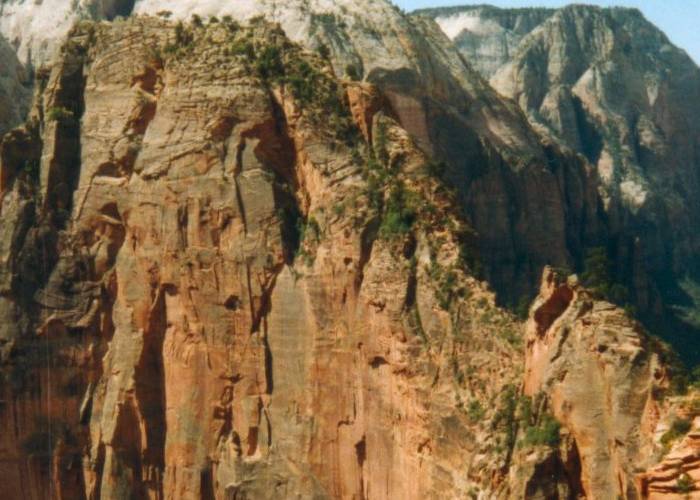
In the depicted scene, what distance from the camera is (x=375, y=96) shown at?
68.8 metres

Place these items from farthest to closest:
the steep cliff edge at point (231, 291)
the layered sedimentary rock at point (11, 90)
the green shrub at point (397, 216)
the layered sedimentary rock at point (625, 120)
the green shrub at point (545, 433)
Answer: the layered sedimentary rock at point (625, 120) → the layered sedimentary rock at point (11, 90) → the green shrub at point (397, 216) → the steep cliff edge at point (231, 291) → the green shrub at point (545, 433)

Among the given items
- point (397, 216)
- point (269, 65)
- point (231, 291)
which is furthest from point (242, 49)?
point (397, 216)

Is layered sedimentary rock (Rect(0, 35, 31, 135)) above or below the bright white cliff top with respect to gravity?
below

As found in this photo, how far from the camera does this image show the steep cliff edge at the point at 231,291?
63.8 m

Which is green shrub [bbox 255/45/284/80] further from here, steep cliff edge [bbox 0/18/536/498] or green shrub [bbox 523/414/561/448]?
green shrub [bbox 523/414/561/448]

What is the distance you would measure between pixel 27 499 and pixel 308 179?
14817mm

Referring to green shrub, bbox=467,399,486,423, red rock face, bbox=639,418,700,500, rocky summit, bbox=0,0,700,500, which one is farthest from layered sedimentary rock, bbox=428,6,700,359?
red rock face, bbox=639,418,700,500

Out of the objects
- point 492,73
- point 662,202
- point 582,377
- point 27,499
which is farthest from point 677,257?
point 582,377

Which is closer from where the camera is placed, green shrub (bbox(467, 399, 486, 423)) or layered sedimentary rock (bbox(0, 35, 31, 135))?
green shrub (bbox(467, 399, 486, 423))

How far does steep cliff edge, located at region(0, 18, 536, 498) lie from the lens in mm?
63750

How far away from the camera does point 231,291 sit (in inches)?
2689

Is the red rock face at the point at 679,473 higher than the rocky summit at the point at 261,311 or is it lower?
lower

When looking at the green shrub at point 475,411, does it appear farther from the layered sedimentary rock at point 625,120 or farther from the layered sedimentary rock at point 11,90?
the layered sedimentary rock at point 625,120

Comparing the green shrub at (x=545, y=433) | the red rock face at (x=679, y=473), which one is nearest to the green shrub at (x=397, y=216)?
the green shrub at (x=545, y=433)
